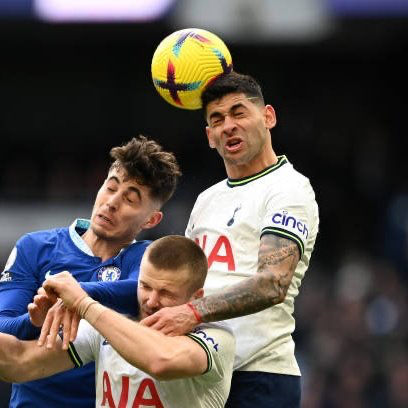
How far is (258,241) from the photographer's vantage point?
5926 millimetres

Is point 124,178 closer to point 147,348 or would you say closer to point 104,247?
point 104,247

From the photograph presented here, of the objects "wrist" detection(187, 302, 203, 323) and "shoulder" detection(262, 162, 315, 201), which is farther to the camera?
"shoulder" detection(262, 162, 315, 201)

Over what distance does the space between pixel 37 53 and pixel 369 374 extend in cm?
914

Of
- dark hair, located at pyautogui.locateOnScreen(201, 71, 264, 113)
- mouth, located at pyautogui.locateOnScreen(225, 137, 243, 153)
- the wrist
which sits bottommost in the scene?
the wrist

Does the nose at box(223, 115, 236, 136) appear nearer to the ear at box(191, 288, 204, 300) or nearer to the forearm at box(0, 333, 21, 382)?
the ear at box(191, 288, 204, 300)

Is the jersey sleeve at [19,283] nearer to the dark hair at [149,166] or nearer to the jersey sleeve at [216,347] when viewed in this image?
the dark hair at [149,166]

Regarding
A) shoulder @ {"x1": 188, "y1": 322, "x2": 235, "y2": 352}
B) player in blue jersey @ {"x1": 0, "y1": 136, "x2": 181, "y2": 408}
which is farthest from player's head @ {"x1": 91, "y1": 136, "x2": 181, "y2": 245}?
shoulder @ {"x1": 188, "y1": 322, "x2": 235, "y2": 352}

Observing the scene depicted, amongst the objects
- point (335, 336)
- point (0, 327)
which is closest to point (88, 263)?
point (0, 327)

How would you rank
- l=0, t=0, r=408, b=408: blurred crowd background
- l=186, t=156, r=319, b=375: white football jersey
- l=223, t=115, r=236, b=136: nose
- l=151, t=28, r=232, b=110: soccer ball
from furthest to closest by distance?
l=0, t=0, r=408, b=408: blurred crowd background → l=151, t=28, r=232, b=110: soccer ball → l=223, t=115, r=236, b=136: nose → l=186, t=156, r=319, b=375: white football jersey

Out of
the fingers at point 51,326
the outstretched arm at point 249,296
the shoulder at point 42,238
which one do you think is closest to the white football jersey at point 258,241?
the outstretched arm at point 249,296

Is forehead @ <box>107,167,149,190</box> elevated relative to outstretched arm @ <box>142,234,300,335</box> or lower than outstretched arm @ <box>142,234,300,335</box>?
elevated

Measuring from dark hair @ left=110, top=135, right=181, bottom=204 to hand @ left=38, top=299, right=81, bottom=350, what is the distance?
134cm

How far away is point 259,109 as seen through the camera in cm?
618

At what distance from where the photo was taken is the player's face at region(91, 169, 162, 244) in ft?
20.4
